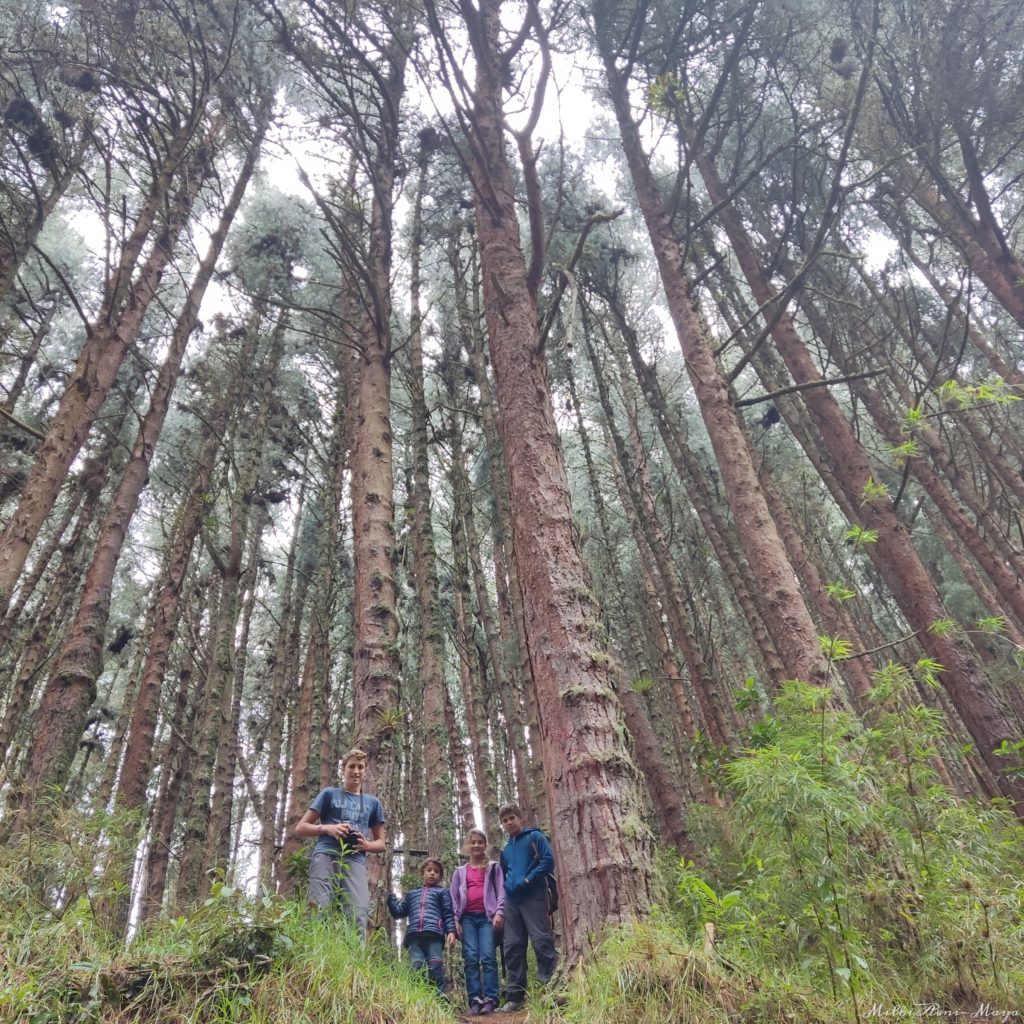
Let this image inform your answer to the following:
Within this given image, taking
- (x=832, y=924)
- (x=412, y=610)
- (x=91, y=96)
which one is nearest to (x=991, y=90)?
(x=832, y=924)

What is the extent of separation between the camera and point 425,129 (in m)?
9.07

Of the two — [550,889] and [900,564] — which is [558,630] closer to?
[550,889]

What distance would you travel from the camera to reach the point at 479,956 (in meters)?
5.24

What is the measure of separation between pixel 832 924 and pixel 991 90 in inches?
441

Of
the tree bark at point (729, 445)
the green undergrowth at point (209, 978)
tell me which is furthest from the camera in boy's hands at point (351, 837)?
the tree bark at point (729, 445)

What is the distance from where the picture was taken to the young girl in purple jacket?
5.09m

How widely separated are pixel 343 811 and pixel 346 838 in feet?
0.59

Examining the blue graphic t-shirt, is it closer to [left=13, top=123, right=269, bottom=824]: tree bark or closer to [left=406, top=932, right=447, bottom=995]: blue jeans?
[left=406, top=932, right=447, bottom=995]: blue jeans

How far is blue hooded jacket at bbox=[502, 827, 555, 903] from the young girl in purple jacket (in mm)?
395

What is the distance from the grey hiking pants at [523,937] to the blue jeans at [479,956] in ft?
1.05

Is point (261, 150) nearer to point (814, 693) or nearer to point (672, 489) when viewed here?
point (814, 693)

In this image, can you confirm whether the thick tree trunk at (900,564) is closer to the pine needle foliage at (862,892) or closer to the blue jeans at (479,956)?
the pine needle foliage at (862,892)

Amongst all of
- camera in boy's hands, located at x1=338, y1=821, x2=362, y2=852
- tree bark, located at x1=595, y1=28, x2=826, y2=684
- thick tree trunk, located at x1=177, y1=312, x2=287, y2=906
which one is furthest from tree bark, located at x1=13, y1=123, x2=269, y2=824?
tree bark, located at x1=595, y1=28, x2=826, y2=684

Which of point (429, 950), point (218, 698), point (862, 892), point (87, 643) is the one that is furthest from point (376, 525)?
point (218, 698)
